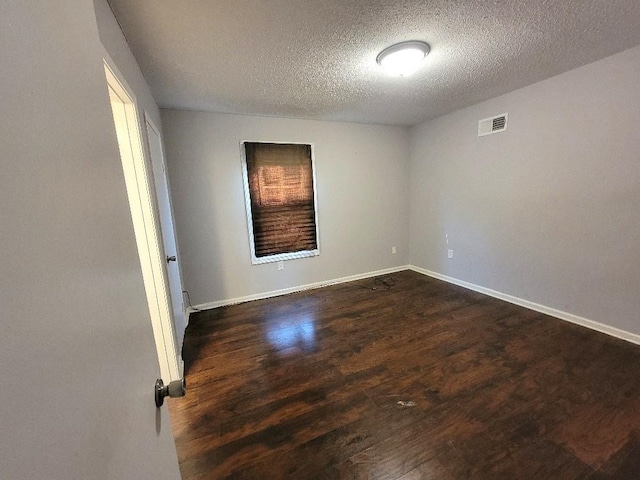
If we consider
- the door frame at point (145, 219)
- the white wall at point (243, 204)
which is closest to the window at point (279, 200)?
the white wall at point (243, 204)

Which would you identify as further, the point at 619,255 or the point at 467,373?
the point at 619,255

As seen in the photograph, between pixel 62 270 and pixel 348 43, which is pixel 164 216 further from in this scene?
pixel 62 270

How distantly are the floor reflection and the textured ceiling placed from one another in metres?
2.35

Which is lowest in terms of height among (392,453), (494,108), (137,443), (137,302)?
(392,453)

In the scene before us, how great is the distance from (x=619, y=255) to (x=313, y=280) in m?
3.14

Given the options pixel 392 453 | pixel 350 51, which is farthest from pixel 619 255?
pixel 350 51

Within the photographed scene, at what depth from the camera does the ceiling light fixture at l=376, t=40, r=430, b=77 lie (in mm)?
1821

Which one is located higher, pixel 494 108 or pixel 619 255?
pixel 494 108

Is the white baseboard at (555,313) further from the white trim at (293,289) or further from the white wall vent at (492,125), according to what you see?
the white wall vent at (492,125)

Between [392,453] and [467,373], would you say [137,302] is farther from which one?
[467,373]

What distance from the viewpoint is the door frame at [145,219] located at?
64.2 inches

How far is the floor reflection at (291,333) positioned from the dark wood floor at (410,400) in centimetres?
2

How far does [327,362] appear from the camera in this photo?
2.16 metres

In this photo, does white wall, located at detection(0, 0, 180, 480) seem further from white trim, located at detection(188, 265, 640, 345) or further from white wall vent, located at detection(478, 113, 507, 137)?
white wall vent, located at detection(478, 113, 507, 137)
